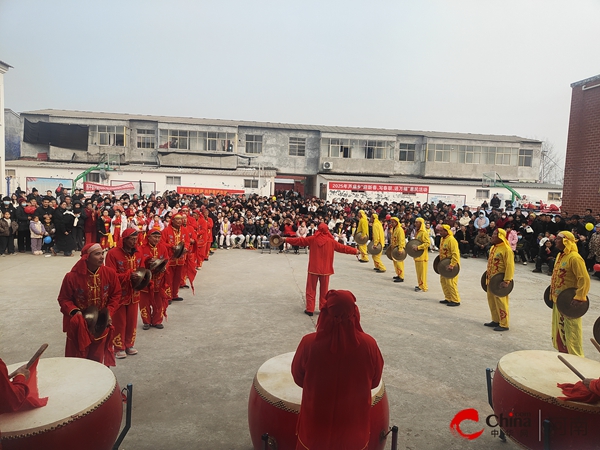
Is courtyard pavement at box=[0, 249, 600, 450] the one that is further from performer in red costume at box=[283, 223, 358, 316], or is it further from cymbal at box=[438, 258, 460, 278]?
cymbal at box=[438, 258, 460, 278]

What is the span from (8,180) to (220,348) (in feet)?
78.9

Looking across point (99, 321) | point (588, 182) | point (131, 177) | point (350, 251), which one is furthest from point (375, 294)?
point (131, 177)

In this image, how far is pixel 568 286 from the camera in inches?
214

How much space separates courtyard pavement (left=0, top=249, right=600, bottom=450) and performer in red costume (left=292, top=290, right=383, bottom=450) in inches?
55.3

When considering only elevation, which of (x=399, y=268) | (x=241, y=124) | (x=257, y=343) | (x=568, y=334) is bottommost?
(x=257, y=343)

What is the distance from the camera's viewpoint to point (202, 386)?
4.50 metres

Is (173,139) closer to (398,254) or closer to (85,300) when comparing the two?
(398,254)

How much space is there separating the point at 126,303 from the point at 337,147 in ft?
96.3

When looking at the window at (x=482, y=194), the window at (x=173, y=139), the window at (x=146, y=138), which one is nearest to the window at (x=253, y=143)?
the window at (x=173, y=139)

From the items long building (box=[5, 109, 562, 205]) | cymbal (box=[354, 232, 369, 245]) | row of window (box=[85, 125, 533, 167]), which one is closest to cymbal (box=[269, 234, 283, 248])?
cymbal (box=[354, 232, 369, 245])

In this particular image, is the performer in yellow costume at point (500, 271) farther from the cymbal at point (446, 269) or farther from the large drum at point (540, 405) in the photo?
the large drum at point (540, 405)

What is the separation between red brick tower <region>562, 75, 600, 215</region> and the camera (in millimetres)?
14844

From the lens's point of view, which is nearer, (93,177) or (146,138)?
(93,177)

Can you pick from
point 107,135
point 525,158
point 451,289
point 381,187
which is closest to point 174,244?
point 451,289
